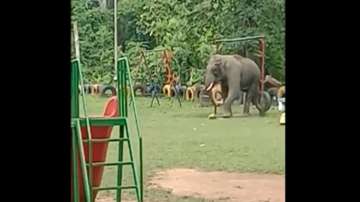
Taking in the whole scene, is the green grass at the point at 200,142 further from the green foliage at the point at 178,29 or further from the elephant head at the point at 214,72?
the green foliage at the point at 178,29

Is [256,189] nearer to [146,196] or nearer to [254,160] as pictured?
[146,196]

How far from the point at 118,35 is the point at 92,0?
736mm

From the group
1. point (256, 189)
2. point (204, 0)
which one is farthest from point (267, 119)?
point (256, 189)

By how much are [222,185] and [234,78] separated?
4561 millimetres

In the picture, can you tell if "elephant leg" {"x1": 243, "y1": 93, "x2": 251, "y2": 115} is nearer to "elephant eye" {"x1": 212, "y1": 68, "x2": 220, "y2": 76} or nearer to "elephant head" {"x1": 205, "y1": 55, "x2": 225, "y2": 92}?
"elephant head" {"x1": 205, "y1": 55, "x2": 225, "y2": 92}

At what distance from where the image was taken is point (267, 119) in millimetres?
8172

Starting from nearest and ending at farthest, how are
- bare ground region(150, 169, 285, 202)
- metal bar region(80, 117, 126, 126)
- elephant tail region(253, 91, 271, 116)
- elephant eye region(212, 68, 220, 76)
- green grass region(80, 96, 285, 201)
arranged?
metal bar region(80, 117, 126, 126)
bare ground region(150, 169, 285, 202)
green grass region(80, 96, 285, 201)
elephant tail region(253, 91, 271, 116)
elephant eye region(212, 68, 220, 76)

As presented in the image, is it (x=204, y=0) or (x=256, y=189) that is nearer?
(x=256, y=189)

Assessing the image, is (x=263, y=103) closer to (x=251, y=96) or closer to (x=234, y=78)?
(x=251, y=96)

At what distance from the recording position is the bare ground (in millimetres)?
3999

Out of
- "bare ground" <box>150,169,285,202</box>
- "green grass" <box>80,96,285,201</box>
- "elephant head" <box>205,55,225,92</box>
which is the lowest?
"bare ground" <box>150,169,285,202</box>

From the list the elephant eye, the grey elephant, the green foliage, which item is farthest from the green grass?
the green foliage

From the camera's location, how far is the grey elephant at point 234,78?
880 centimetres
